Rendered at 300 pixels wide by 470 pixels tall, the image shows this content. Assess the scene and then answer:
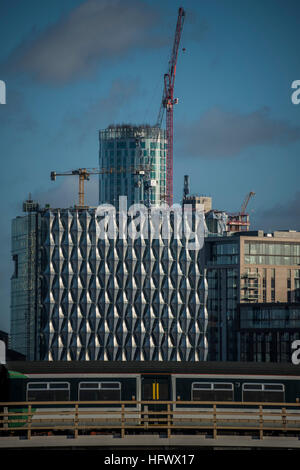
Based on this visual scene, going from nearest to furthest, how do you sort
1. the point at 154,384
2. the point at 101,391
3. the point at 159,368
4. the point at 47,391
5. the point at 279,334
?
the point at 101,391 → the point at 154,384 → the point at 47,391 → the point at 159,368 → the point at 279,334

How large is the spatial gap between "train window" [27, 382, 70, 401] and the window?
8.18 meters

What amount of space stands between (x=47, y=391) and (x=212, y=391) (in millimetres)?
10456

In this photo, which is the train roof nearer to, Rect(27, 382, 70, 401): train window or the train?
the train

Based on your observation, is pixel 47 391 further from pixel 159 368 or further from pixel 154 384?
pixel 159 368

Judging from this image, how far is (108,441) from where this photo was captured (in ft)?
178

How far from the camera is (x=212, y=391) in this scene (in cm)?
7031

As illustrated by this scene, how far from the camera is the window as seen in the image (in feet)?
230

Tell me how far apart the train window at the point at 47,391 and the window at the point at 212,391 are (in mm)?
8180

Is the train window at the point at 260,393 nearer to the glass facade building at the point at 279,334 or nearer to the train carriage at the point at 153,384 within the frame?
the train carriage at the point at 153,384

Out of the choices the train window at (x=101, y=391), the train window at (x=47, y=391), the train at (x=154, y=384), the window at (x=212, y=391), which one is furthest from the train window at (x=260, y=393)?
the train window at (x=47, y=391)

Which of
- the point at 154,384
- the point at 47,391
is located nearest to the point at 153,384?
the point at 154,384
